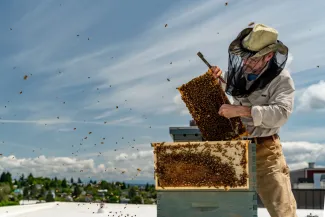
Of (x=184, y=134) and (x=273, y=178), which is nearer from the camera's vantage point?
(x=273, y=178)

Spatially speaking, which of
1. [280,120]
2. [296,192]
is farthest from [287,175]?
[296,192]

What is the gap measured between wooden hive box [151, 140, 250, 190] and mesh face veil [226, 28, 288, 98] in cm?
51

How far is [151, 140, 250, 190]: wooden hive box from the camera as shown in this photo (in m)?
2.72

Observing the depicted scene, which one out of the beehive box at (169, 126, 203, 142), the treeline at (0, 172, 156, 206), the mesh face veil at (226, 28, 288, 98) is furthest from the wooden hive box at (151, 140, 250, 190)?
the treeline at (0, 172, 156, 206)

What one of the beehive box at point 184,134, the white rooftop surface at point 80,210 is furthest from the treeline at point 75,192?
the beehive box at point 184,134

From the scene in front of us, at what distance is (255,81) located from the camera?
10.0 ft

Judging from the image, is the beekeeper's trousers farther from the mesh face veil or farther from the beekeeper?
the mesh face veil

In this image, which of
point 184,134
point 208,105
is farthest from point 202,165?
point 184,134

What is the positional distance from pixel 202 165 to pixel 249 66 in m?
0.81

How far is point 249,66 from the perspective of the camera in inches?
122

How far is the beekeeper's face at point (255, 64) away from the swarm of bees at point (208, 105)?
24 centimetres

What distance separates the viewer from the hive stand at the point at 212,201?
271 centimetres

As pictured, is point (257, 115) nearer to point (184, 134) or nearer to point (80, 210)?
point (184, 134)

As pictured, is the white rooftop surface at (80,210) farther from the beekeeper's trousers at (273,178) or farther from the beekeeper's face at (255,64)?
the beekeeper's face at (255,64)
